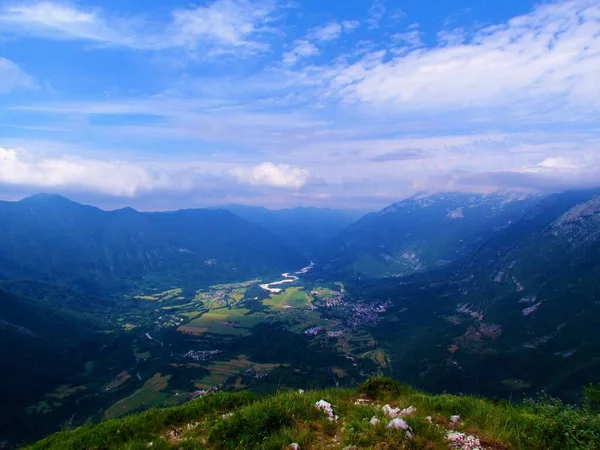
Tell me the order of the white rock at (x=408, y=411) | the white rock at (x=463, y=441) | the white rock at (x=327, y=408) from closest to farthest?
the white rock at (x=463, y=441) → the white rock at (x=408, y=411) → the white rock at (x=327, y=408)

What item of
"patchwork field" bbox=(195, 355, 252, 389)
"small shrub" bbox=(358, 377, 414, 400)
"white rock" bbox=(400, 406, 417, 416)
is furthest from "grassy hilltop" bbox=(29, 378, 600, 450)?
"patchwork field" bbox=(195, 355, 252, 389)

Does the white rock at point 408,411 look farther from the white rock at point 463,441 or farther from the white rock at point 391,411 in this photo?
the white rock at point 463,441

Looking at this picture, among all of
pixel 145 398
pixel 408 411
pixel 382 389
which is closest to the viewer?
pixel 408 411

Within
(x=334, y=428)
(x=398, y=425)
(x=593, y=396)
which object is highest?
(x=398, y=425)

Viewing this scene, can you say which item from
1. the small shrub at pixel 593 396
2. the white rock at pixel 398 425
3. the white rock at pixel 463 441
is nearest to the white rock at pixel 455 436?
the white rock at pixel 463 441

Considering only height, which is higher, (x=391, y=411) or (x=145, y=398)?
(x=391, y=411)

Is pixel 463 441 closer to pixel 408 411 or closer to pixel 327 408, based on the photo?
pixel 408 411

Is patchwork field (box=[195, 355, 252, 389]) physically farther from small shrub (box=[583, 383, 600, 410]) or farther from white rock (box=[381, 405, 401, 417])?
white rock (box=[381, 405, 401, 417])

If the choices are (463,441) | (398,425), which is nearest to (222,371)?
(398,425)
